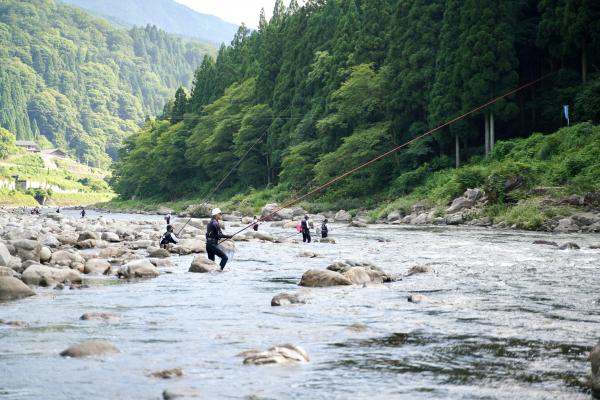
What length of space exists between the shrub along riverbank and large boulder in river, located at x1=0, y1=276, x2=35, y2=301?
18.9m

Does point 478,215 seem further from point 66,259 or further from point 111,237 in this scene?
point 66,259

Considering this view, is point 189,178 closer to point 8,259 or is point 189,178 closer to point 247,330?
→ point 8,259

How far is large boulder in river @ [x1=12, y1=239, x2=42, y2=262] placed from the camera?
1616 centimetres

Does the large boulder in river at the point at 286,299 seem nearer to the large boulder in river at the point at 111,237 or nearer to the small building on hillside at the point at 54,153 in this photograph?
the large boulder in river at the point at 111,237

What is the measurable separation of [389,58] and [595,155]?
1791 cm

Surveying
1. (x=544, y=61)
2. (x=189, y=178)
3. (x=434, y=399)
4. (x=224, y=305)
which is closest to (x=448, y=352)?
(x=434, y=399)

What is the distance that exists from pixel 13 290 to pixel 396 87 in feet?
112

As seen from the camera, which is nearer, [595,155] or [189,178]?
[595,155]

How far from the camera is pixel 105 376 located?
6742 millimetres

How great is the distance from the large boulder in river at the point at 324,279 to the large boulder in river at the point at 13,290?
15.1 ft

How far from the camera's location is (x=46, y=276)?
13.2 meters

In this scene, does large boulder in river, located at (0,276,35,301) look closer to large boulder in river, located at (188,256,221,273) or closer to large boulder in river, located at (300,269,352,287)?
large boulder in river, located at (188,256,221,273)

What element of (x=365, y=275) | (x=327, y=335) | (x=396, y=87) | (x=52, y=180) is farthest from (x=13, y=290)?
(x=52, y=180)

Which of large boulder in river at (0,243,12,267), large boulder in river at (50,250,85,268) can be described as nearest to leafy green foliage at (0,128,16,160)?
large boulder in river at (50,250,85,268)
